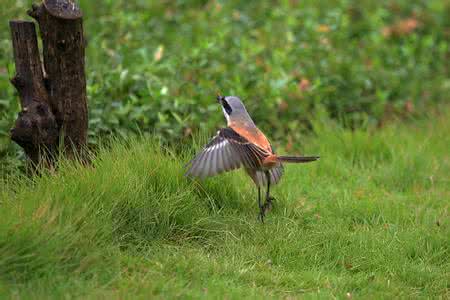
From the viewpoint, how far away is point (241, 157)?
223 inches

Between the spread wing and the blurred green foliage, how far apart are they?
122 cm

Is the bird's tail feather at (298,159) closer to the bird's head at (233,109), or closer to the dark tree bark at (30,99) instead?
the bird's head at (233,109)

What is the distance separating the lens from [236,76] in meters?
8.30

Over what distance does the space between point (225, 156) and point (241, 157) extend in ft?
0.47

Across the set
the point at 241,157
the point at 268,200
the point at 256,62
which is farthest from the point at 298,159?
the point at 256,62

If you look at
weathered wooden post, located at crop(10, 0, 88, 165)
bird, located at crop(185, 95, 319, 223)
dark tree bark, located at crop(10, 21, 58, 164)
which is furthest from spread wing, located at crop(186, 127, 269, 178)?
dark tree bark, located at crop(10, 21, 58, 164)

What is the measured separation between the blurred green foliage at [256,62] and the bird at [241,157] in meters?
1.15

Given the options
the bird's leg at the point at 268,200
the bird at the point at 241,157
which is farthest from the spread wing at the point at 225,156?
the bird's leg at the point at 268,200

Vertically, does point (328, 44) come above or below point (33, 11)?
below

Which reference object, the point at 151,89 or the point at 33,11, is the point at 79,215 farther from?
the point at 151,89

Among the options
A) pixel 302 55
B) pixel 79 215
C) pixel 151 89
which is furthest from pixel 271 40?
pixel 79 215

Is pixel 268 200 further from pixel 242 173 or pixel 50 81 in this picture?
pixel 50 81

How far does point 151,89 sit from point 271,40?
268 cm

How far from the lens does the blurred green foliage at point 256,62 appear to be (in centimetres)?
734
